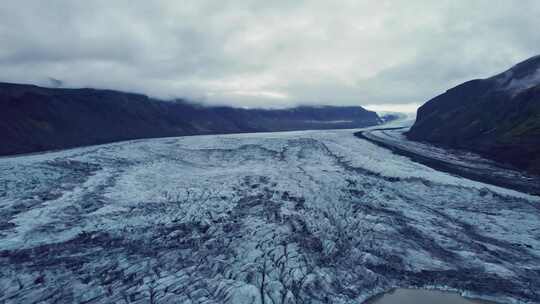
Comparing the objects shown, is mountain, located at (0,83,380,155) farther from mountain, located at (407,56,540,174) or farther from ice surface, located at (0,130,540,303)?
mountain, located at (407,56,540,174)

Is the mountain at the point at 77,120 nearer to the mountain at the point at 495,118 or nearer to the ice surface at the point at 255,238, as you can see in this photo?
the ice surface at the point at 255,238

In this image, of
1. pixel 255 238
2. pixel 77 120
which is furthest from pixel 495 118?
pixel 77 120

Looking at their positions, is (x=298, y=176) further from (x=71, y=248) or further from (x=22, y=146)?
(x=22, y=146)

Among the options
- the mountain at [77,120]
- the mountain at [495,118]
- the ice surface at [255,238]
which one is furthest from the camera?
the mountain at [77,120]

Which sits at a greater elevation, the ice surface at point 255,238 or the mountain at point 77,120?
the mountain at point 77,120

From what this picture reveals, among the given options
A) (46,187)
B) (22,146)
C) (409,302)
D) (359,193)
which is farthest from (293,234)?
(22,146)

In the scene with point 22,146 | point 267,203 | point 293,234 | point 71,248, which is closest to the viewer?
point 71,248

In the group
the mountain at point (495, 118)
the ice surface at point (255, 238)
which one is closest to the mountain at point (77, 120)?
the ice surface at point (255, 238)
